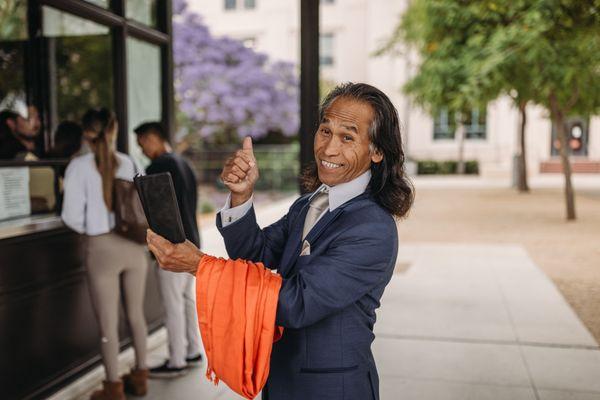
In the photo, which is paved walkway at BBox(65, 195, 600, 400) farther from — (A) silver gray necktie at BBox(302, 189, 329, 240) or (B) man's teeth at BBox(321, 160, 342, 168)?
(B) man's teeth at BBox(321, 160, 342, 168)

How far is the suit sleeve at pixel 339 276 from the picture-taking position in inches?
60.4

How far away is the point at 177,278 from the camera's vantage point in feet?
14.5

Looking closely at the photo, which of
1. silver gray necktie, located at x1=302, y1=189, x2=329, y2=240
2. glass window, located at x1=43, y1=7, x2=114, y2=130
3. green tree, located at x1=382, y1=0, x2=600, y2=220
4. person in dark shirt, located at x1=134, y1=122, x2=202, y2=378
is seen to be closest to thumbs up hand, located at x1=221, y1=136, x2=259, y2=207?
silver gray necktie, located at x1=302, y1=189, x2=329, y2=240

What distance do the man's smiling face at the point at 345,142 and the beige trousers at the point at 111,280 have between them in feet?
7.98

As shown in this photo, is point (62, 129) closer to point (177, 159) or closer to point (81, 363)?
point (177, 159)

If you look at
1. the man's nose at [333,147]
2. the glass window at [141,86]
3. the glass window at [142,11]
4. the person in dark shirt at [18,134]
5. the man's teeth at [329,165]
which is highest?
the glass window at [142,11]

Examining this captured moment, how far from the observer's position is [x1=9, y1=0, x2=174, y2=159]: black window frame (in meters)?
4.29

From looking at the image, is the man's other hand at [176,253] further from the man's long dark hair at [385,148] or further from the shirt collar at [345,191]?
the man's long dark hair at [385,148]

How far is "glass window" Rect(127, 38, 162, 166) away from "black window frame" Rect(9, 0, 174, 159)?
64mm

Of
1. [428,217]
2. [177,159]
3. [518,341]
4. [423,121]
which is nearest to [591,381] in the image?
[518,341]

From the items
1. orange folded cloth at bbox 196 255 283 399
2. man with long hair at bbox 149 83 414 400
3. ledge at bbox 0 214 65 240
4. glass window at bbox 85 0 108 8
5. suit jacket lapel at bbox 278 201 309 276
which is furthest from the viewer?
glass window at bbox 85 0 108 8

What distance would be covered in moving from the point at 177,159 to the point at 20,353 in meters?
1.64

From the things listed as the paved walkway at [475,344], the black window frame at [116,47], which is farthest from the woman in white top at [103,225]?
the black window frame at [116,47]

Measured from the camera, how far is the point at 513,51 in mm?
10914
